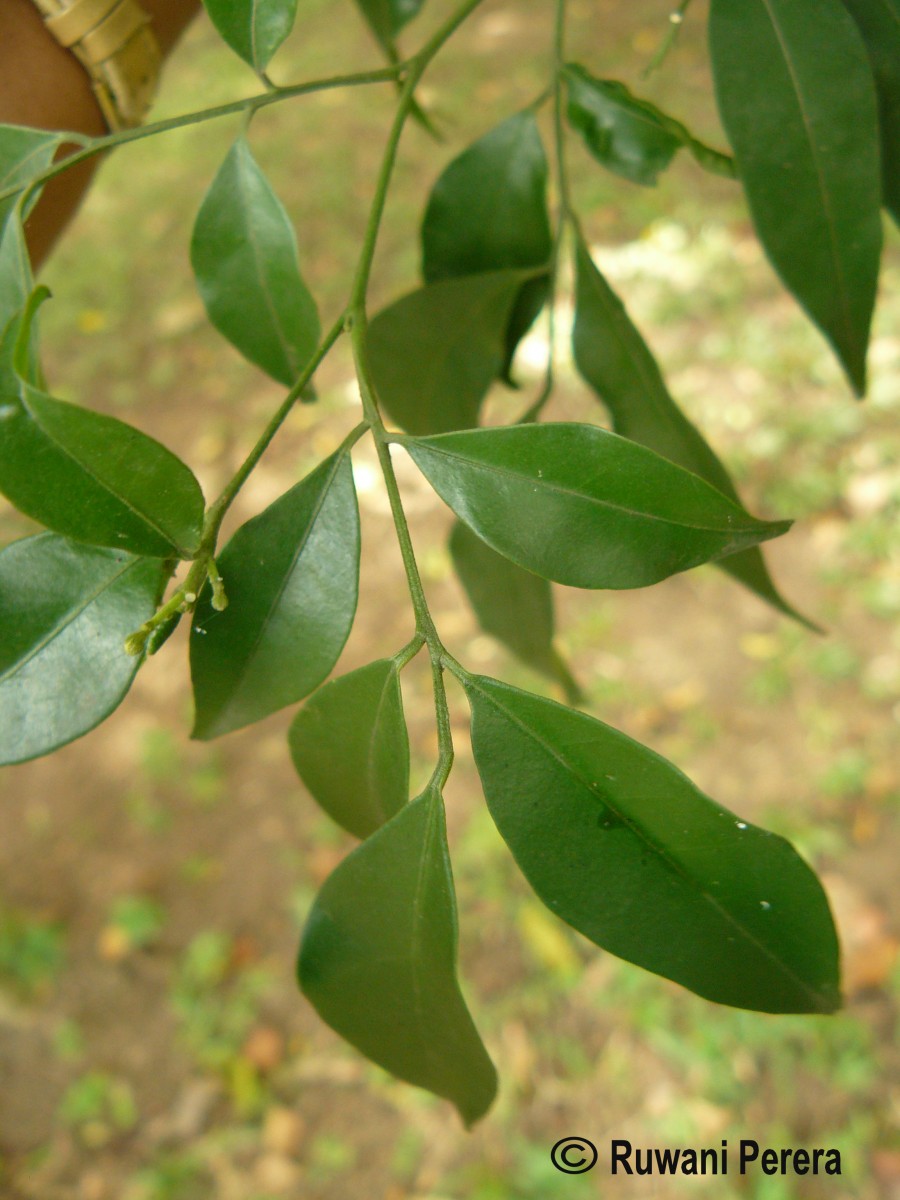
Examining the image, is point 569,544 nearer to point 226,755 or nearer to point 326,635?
point 326,635

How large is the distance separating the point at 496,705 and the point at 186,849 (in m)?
1.87

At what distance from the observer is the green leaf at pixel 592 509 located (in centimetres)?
49

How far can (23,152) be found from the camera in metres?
0.61

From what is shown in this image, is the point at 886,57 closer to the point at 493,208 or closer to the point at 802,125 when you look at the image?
the point at 802,125

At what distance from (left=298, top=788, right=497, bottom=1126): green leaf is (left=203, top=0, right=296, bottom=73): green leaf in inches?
16.8

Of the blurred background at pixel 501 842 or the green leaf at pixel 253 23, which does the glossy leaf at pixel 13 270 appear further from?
the blurred background at pixel 501 842

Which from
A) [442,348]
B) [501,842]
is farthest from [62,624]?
[501,842]

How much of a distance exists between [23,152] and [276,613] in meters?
0.32

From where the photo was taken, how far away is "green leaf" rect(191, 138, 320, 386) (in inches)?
24.9

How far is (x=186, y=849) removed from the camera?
2.23 meters

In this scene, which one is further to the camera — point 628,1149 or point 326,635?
point 628,1149

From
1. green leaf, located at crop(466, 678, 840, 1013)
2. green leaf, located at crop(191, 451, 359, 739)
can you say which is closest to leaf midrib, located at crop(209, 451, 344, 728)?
green leaf, located at crop(191, 451, 359, 739)

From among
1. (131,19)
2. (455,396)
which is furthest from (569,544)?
(131,19)

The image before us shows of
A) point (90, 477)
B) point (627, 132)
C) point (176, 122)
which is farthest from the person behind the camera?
point (627, 132)
